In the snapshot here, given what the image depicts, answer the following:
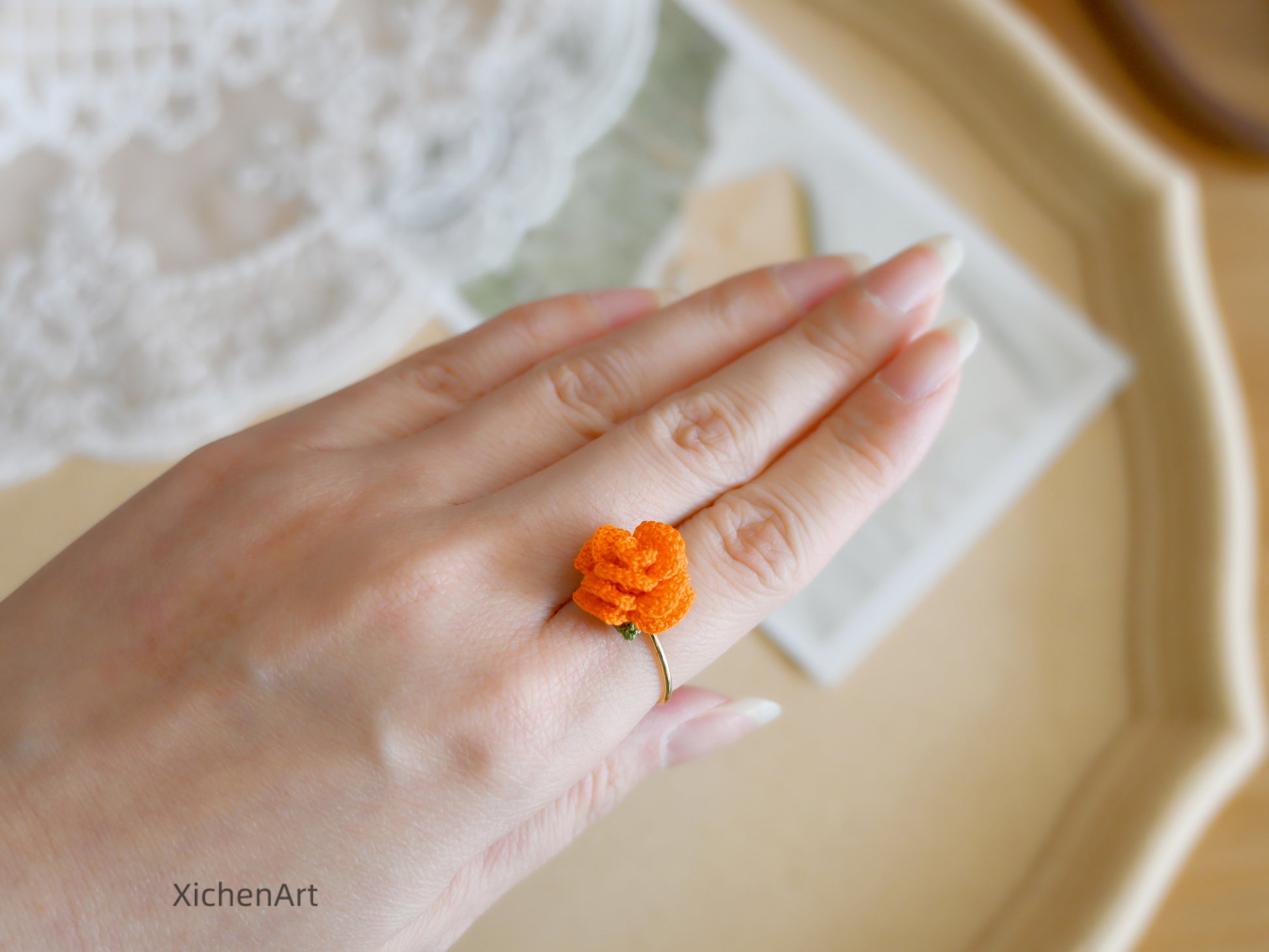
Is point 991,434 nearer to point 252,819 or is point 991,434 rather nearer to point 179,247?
point 252,819

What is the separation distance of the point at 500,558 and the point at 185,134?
0.69m

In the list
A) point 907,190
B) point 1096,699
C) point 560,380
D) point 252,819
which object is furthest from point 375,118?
point 1096,699

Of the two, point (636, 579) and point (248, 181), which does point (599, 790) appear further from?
point (248, 181)

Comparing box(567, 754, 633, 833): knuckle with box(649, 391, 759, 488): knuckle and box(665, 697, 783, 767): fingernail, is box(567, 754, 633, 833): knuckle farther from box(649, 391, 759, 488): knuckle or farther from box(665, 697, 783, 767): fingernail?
box(649, 391, 759, 488): knuckle

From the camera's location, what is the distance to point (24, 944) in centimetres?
47

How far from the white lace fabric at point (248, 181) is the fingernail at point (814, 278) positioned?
33 cm

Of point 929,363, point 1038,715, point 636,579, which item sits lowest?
point 1038,715

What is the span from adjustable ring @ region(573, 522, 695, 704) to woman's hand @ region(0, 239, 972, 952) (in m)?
0.03

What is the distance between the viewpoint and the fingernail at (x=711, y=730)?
63 centimetres

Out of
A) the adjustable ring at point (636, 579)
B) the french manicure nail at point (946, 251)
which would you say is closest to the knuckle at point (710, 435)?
the adjustable ring at point (636, 579)

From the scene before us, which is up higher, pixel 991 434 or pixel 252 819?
pixel 991 434

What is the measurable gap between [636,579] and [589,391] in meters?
0.23

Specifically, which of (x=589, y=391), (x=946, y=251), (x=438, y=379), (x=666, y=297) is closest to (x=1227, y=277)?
(x=946, y=251)

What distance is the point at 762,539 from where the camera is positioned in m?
0.59
